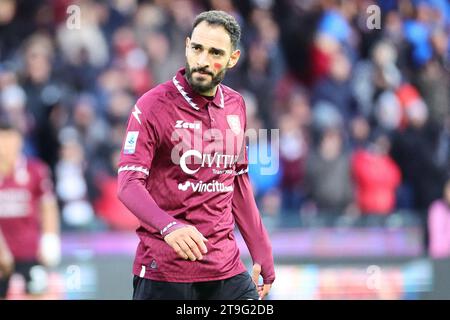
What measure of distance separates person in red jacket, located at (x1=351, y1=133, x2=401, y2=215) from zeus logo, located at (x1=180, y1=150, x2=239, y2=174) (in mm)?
6654

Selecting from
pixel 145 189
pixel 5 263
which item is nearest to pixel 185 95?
pixel 145 189

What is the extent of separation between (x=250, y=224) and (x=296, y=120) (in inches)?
265

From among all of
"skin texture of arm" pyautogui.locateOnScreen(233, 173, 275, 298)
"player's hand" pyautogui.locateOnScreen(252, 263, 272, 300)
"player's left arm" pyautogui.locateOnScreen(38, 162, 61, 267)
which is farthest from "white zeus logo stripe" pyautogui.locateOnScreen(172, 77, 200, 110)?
"player's left arm" pyautogui.locateOnScreen(38, 162, 61, 267)

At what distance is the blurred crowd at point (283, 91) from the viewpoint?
1145 centimetres

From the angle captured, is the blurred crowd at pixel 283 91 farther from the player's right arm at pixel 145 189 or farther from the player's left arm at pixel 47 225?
the player's right arm at pixel 145 189

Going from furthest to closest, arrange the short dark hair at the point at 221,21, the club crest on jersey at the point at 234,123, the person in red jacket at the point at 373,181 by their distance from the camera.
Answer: the person in red jacket at the point at 373,181 → the club crest on jersey at the point at 234,123 → the short dark hair at the point at 221,21

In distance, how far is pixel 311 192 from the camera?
38.4 feet

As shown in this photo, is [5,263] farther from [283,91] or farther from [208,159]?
[283,91]

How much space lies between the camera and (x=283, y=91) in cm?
1254

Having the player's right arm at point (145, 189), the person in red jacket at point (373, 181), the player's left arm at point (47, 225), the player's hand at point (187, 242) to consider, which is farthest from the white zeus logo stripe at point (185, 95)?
the person in red jacket at point (373, 181)

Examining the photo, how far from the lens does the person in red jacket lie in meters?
11.7

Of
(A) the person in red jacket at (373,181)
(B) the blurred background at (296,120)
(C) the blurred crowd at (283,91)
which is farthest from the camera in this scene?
(A) the person in red jacket at (373,181)
